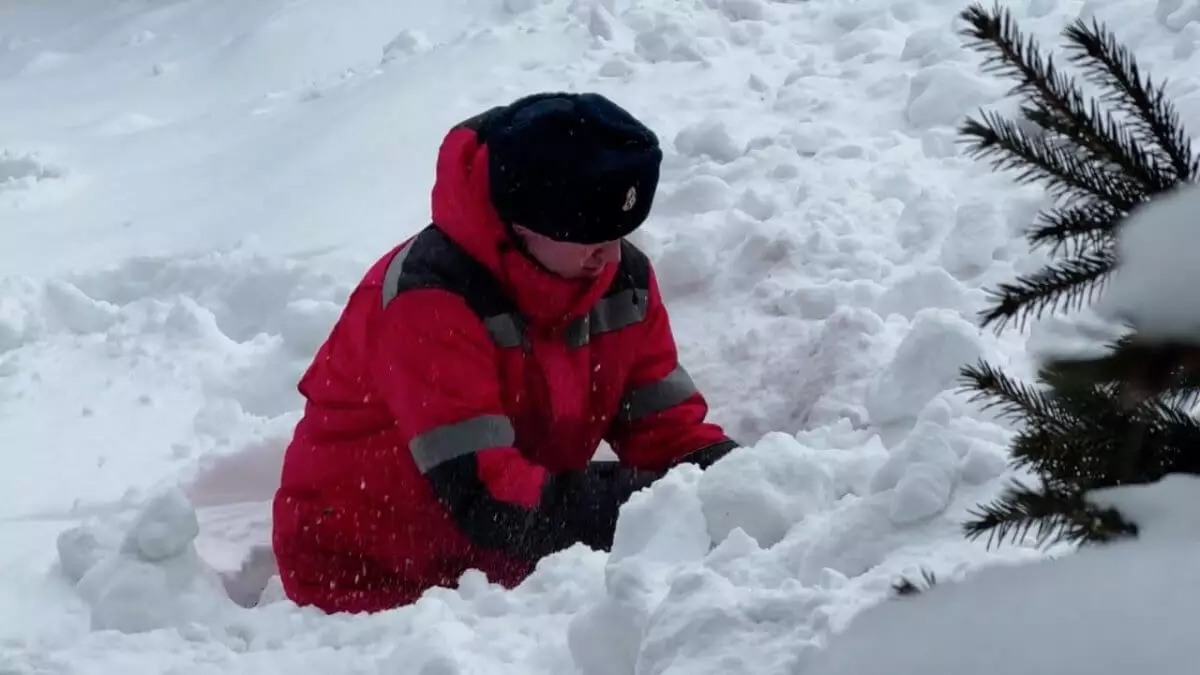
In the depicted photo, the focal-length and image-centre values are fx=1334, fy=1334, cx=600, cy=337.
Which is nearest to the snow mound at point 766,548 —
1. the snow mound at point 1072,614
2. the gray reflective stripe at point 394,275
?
the snow mound at point 1072,614

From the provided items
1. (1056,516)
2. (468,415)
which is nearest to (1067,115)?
(1056,516)

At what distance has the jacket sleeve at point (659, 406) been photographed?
146 inches

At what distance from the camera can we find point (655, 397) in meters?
3.74

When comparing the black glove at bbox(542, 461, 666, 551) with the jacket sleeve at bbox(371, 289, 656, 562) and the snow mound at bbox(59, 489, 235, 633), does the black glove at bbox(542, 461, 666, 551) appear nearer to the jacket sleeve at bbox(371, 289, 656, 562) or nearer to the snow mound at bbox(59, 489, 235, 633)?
the jacket sleeve at bbox(371, 289, 656, 562)

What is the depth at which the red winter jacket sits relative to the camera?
3139 millimetres

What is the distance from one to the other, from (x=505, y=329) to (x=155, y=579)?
0.99m

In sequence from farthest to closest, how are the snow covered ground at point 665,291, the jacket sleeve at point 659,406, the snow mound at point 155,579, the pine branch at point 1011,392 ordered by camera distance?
the jacket sleeve at point 659,406, the snow mound at point 155,579, the snow covered ground at point 665,291, the pine branch at point 1011,392

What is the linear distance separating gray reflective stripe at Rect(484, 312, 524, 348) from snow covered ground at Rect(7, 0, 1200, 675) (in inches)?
27.7

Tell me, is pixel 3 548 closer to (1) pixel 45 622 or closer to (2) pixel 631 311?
(1) pixel 45 622

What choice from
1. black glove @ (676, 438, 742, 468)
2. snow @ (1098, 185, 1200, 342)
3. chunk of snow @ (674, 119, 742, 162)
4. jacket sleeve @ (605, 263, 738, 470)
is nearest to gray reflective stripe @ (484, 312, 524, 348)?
jacket sleeve @ (605, 263, 738, 470)

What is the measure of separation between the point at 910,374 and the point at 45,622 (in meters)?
2.16

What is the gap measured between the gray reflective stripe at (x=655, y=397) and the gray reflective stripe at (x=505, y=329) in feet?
1.78

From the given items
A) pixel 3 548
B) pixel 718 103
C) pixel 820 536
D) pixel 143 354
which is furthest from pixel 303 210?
pixel 820 536

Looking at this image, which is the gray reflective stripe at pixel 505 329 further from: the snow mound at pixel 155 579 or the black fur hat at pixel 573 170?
the snow mound at pixel 155 579
